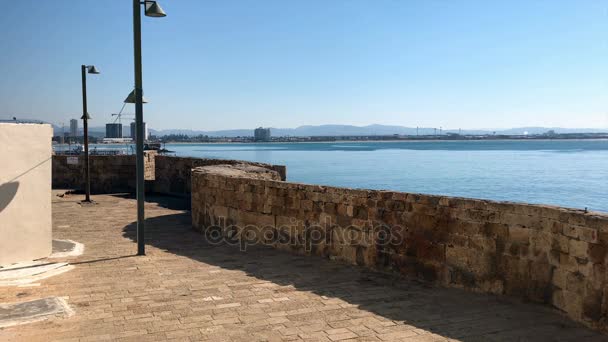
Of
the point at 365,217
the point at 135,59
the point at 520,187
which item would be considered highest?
the point at 135,59

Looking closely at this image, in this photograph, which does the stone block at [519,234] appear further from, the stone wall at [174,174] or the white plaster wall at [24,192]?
the stone wall at [174,174]

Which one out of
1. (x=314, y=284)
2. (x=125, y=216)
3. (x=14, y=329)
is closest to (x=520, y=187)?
(x=125, y=216)

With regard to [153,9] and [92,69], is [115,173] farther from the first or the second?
[153,9]

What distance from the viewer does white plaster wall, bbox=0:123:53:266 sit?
770 cm

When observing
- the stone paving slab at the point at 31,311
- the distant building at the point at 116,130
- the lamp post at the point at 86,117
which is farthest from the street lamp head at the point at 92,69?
the distant building at the point at 116,130

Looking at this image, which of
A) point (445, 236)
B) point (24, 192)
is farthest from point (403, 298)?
point (24, 192)

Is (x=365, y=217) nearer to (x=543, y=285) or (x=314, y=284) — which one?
(x=314, y=284)

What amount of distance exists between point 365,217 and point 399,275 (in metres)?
1.00

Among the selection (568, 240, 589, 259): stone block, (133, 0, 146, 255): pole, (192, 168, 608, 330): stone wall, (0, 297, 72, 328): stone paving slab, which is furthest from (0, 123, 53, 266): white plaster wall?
(568, 240, 589, 259): stone block

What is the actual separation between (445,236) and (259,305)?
8.57 feet

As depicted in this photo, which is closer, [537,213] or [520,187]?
[537,213]

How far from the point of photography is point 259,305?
6.08 meters

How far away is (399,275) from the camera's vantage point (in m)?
7.34

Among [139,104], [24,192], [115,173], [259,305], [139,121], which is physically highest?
[139,104]
